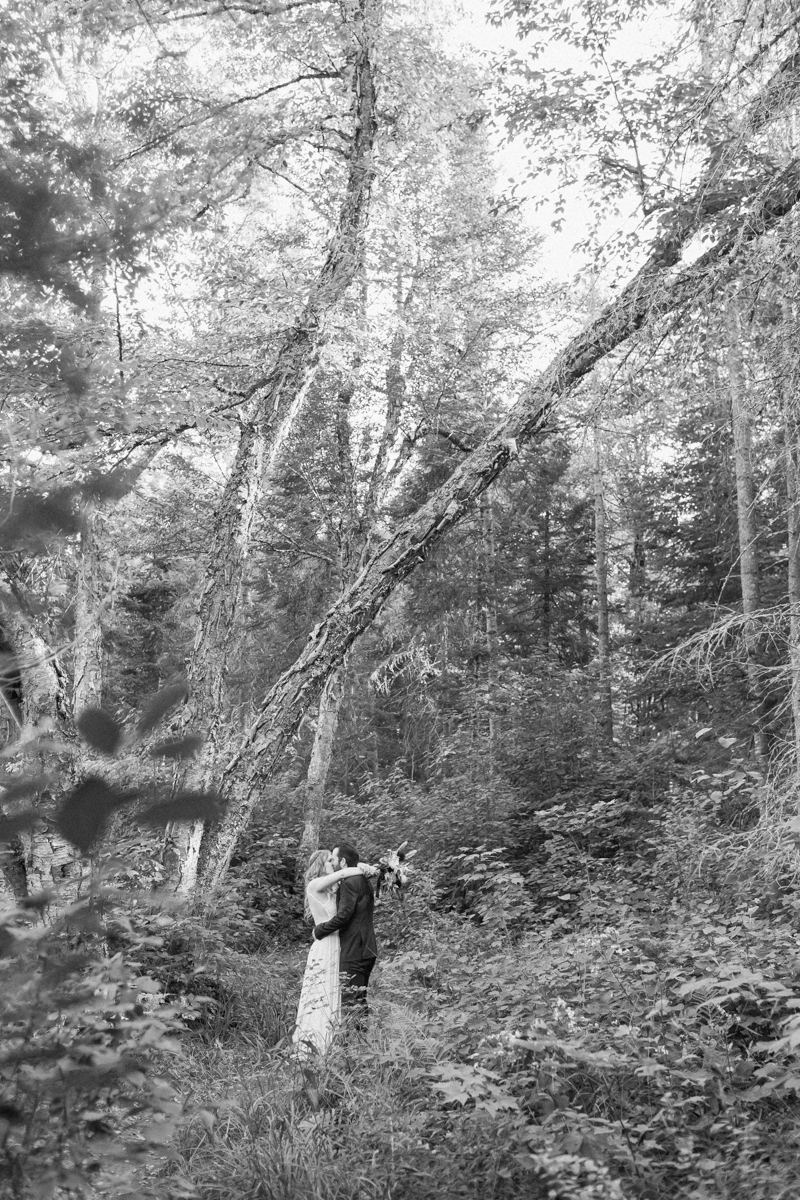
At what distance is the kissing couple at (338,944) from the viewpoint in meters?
5.89

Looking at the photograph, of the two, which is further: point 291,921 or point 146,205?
point 291,921

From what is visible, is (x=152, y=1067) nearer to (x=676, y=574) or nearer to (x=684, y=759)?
(x=684, y=759)

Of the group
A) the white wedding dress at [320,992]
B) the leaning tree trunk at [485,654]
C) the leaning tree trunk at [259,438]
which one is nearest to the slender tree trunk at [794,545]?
the white wedding dress at [320,992]

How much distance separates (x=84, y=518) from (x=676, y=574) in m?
16.1

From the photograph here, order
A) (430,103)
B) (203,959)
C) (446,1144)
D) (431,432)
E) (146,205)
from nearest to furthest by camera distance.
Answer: (146,205) → (446,1144) → (203,959) → (430,103) → (431,432)

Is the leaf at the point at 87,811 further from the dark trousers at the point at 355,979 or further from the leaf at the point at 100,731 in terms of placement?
the dark trousers at the point at 355,979

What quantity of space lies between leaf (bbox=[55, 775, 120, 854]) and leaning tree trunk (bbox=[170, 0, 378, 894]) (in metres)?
6.24

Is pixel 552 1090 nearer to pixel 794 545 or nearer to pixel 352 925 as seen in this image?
pixel 352 925

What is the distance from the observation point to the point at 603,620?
1841cm

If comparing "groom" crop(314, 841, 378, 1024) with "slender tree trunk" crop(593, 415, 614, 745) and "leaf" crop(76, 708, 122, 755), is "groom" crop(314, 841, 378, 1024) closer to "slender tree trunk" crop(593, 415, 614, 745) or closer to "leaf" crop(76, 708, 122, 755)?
"leaf" crop(76, 708, 122, 755)

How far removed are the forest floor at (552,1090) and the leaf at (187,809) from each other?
1827mm

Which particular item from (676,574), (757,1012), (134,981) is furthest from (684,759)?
(134,981)

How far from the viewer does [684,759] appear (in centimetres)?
1247

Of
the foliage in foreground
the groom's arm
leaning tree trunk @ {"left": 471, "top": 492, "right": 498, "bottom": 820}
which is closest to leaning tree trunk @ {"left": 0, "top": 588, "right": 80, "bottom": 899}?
the foliage in foreground
